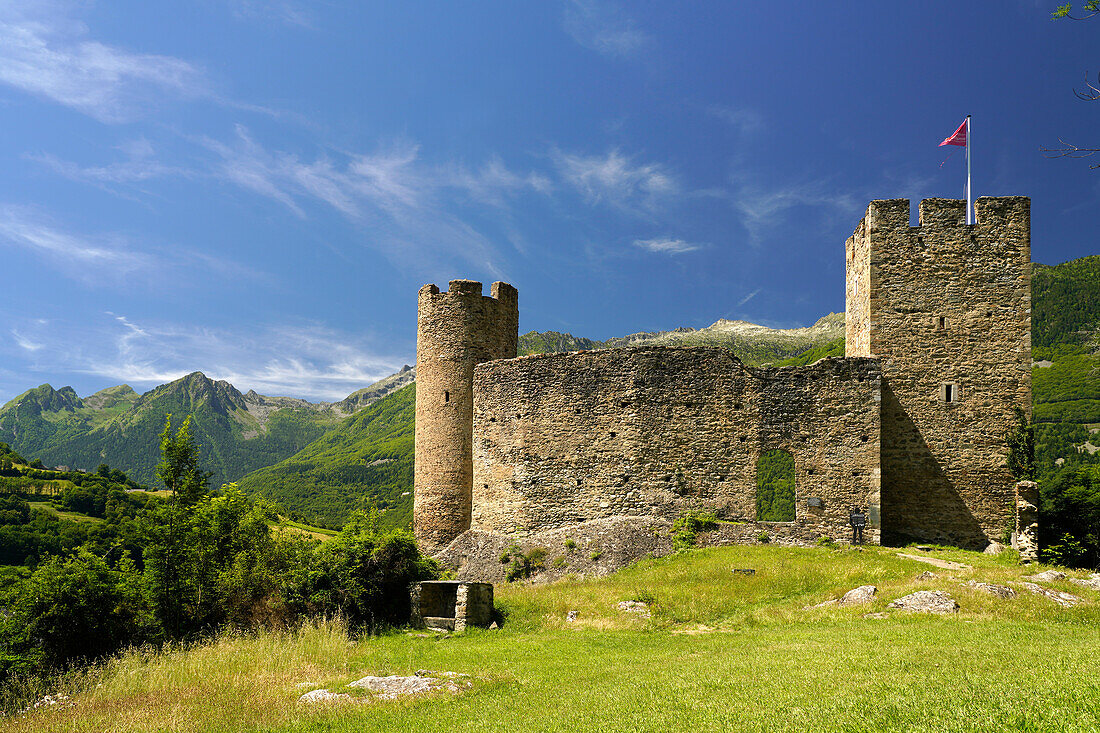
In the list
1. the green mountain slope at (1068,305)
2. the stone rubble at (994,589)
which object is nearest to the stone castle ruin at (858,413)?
the stone rubble at (994,589)

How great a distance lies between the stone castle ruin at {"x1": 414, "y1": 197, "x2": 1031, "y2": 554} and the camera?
757 inches

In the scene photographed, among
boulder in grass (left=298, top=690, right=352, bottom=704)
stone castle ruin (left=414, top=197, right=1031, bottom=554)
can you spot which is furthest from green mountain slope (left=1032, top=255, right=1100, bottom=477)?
boulder in grass (left=298, top=690, right=352, bottom=704)

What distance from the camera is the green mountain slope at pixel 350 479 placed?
383 feet

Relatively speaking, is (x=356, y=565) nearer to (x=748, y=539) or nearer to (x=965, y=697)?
(x=748, y=539)

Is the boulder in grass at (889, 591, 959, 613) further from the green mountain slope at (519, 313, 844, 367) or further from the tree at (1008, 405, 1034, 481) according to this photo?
the green mountain slope at (519, 313, 844, 367)

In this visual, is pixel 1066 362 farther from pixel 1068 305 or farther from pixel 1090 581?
pixel 1090 581

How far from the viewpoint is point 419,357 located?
2480 cm

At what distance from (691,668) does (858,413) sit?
40.9 ft

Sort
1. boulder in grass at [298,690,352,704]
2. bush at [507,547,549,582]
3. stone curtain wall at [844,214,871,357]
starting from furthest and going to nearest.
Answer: stone curtain wall at [844,214,871,357]
bush at [507,547,549,582]
boulder in grass at [298,690,352,704]

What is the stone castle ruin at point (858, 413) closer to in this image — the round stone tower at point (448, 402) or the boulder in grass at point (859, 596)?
the round stone tower at point (448, 402)

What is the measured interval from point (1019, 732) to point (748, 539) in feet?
46.9

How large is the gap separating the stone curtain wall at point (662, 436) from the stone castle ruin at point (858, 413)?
4 centimetres

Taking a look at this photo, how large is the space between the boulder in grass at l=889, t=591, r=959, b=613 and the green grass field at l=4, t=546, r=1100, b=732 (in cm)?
25

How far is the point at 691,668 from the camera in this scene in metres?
9.12
